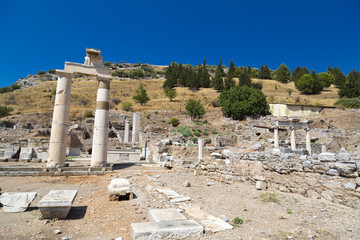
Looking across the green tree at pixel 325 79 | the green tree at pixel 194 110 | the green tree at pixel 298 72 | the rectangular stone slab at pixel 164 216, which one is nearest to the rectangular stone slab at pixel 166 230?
the rectangular stone slab at pixel 164 216

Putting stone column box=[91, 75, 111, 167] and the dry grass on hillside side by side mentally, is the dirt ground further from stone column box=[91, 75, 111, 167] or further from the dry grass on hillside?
the dry grass on hillside

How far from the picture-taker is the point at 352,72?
65.9m

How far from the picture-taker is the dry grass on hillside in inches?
1892

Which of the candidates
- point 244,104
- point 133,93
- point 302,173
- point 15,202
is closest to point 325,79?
point 244,104

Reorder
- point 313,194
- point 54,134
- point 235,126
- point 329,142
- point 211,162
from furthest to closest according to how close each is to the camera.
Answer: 1. point 235,126
2. point 329,142
3. point 54,134
4. point 211,162
5. point 313,194

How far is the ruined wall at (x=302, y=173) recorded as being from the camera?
5.23 m

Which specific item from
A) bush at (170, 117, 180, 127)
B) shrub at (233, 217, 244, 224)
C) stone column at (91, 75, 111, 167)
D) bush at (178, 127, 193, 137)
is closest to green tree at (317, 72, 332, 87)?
bush at (170, 117, 180, 127)

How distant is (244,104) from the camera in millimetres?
38531

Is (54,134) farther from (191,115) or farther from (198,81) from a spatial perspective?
(198,81)

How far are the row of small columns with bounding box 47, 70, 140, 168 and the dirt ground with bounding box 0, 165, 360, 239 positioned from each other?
421cm

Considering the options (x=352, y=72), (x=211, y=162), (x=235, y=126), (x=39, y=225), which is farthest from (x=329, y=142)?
(x=352, y=72)

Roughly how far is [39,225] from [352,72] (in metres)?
86.6

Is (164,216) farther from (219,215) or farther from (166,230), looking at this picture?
(219,215)

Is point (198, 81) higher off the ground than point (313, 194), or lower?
higher
